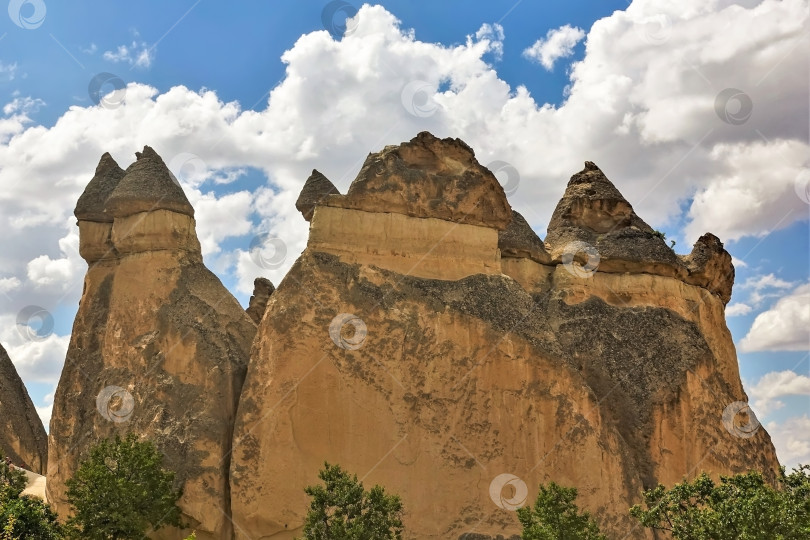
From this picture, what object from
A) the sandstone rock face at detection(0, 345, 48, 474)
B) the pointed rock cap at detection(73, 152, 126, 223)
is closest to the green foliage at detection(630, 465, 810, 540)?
the pointed rock cap at detection(73, 152, 126, 223)

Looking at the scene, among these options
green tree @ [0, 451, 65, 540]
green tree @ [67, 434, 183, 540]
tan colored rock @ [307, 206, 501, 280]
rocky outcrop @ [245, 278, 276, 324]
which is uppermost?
rocky outcrop @ [245, 278, 276, 324]

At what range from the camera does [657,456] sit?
33.8 meters

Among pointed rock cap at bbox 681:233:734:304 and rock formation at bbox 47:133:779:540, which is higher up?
pointed rock cap at bbox 681:233:734:304

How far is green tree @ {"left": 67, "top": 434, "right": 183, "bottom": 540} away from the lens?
27156 millimetres

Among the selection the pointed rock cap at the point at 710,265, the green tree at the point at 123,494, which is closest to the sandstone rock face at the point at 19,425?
the green tree at the point at 123,494

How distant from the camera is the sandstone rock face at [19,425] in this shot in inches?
1919

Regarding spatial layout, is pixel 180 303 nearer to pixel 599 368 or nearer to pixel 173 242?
pixel 173 242

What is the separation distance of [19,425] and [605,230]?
109 ft

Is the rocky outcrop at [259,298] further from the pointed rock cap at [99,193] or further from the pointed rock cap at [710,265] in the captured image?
the pointed rock cap at [710,265]

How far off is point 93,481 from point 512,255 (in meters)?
18.7
